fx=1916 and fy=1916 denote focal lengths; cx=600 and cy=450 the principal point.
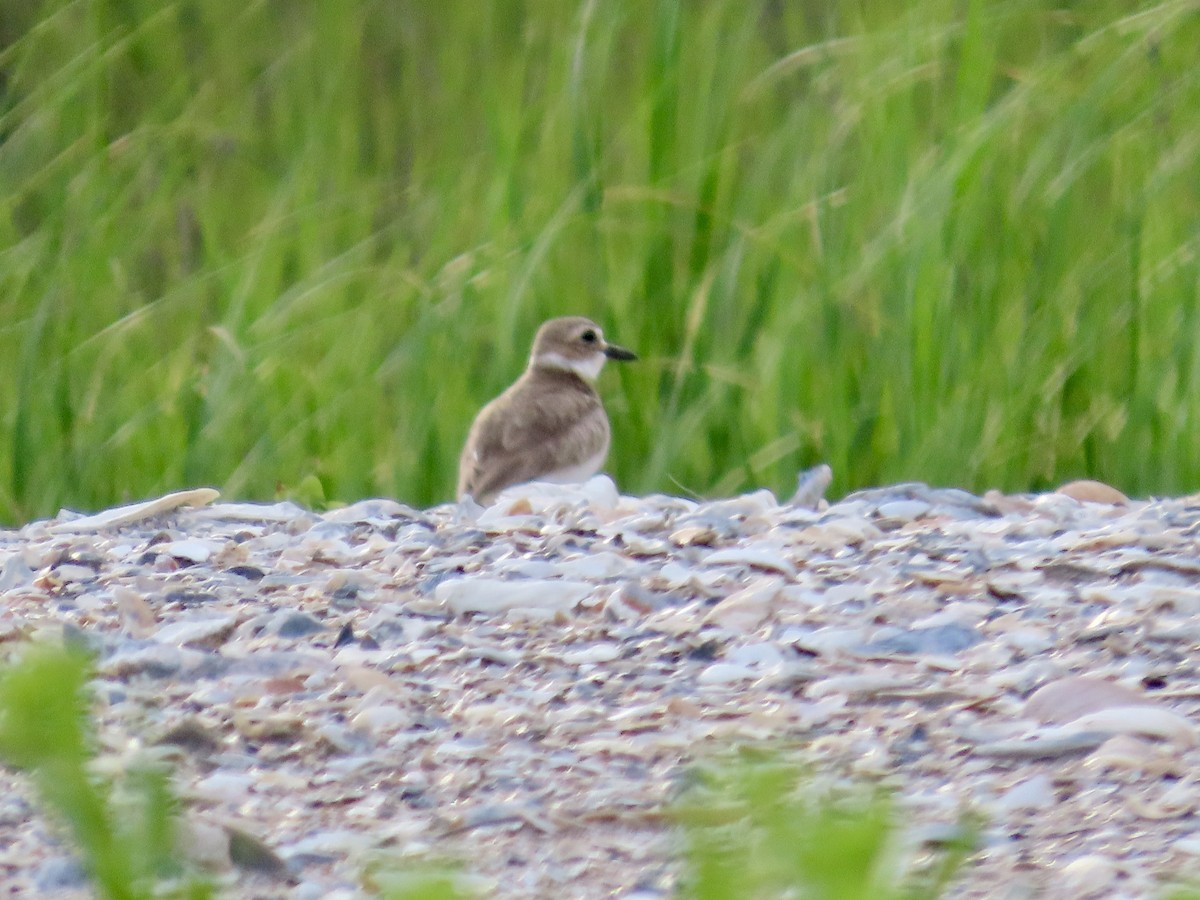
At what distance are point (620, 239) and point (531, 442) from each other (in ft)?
2.40

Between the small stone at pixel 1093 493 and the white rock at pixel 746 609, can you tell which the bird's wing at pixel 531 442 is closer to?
the small stone at pixel 1093 493

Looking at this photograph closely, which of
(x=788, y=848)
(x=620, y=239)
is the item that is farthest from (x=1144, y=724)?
(x=620, y=239)

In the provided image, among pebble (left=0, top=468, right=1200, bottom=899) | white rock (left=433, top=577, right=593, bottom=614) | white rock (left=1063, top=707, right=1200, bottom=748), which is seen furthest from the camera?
white rock (left=433, top=577, right=593, bottom=614)

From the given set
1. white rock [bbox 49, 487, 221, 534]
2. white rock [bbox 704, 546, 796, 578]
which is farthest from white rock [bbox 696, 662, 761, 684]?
white rock [bbox 49, 487, 221, 534]

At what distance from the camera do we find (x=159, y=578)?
3.81 metres

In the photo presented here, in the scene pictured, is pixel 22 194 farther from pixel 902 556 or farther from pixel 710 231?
pixel 902 556

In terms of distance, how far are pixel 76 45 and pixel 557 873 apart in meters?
5.14

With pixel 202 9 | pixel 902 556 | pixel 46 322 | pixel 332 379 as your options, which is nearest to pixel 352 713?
pixel 902 556

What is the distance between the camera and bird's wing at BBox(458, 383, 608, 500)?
18.3ft

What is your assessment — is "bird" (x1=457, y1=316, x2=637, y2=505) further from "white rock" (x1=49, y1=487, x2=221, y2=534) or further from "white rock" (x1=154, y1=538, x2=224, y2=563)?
"white rock" (x1=154, y1=538, x2=224, y2=563)

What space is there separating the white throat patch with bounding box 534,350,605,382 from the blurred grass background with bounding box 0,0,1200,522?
0.11 m

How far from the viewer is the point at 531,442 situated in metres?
5.74

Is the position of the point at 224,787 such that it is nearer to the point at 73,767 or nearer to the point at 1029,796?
the point at 1029,796

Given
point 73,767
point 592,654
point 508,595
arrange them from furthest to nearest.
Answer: point 508,595, point 592,654, point 73,767
